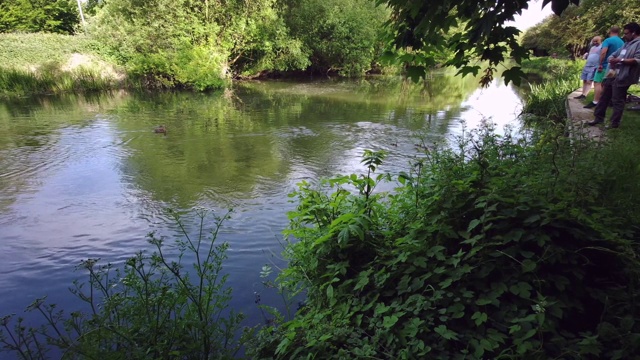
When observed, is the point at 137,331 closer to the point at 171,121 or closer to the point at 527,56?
the point at 527,56

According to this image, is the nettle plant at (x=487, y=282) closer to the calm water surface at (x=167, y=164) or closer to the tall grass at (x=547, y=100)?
the calm water surface at (x=167, y=164)

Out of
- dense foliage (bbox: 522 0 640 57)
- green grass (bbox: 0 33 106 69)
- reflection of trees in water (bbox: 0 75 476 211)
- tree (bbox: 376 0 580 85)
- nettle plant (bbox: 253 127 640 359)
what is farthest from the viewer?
dense foliage (bbox: 522 0 640 57)

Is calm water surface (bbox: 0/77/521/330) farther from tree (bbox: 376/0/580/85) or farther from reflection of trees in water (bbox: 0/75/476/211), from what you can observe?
tree (bbox: 376/0/580/85)

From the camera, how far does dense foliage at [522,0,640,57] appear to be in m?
21.5

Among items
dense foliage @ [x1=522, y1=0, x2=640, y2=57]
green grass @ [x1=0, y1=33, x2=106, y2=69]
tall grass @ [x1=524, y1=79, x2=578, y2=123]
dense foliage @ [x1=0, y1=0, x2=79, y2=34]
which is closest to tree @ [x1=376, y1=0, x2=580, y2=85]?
tall grass @ [x1=524, y1=79, x2=578, y2=123]

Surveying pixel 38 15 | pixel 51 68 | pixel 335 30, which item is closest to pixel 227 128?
pixel 51 68

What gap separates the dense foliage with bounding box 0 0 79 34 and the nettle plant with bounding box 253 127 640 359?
39.3 meters

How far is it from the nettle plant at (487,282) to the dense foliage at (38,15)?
39260mm

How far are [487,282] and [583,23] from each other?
32.9 m

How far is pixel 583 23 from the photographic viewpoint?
27188 millimetres

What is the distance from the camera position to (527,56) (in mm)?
2553

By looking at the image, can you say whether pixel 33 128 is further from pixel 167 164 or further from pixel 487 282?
pixel 487 282

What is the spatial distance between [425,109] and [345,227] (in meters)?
12.9

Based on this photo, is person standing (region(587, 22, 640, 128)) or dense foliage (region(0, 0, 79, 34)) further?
dense foliage (region(0, 0, 79, 34))
